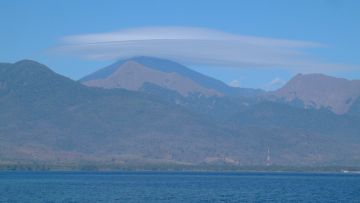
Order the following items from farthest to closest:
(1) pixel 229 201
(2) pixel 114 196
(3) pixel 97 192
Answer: (3) pixel 97 192
(2) pixel 114 196
(1) pixel 229 201

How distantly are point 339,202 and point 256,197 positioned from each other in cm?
1286

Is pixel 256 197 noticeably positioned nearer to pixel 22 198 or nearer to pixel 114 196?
pixel 114 196

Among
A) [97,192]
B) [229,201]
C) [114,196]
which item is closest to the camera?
[229,201]

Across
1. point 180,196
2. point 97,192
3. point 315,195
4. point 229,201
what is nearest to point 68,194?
point 97,192

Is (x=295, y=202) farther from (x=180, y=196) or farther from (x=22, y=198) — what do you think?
(x=22, y=198)

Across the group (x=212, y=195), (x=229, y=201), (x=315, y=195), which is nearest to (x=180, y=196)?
(x=212, y=195)

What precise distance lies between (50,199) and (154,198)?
46.6 feet

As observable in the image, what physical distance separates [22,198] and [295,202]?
35.3 m

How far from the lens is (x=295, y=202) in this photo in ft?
363

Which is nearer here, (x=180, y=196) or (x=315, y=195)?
(x=180, y=196)

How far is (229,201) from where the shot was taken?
109500 millimetres

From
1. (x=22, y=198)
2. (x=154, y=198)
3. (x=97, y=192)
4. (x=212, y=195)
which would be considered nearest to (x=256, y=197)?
(x=212, y=195)

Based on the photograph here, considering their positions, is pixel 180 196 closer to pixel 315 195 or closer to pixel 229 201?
pixel 229 201

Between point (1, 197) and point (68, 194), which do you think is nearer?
point (1, 197)
